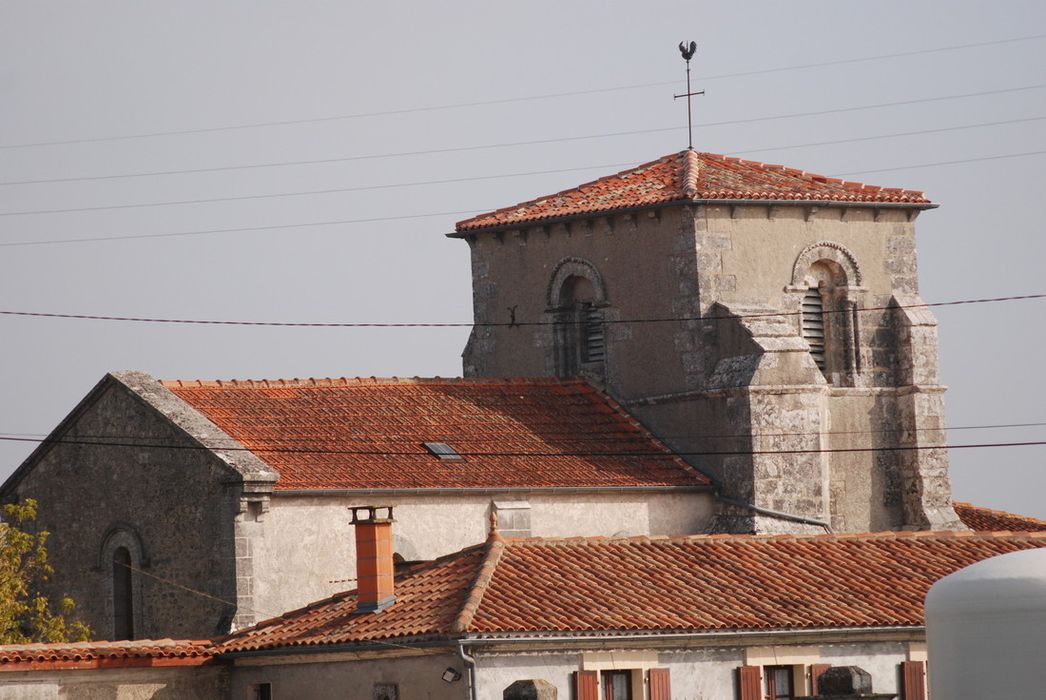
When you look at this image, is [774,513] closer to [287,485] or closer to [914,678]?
[914,678]

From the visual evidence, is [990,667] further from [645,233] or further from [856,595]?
[645,233]

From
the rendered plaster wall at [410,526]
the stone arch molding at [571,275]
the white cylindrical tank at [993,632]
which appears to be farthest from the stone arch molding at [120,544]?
the white cylindrical tank at [993,632]

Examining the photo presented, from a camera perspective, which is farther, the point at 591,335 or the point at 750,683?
the point at 591,335

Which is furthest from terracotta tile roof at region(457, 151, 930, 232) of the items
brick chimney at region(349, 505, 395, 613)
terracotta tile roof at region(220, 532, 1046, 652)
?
brick chimney at region(349, 505, 395, 613)

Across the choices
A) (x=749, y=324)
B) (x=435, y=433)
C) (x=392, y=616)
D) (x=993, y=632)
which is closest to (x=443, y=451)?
(x=435, y=433)

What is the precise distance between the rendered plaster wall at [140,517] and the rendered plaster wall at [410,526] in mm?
695

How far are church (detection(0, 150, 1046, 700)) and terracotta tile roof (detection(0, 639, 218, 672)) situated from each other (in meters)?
0.40

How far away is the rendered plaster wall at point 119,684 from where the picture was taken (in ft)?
99.4

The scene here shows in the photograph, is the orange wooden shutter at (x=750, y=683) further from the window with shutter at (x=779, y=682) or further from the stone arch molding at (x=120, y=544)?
the stone arch molding at (x=120, y=544)

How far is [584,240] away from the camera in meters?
41.2

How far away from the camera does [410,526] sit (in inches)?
1391

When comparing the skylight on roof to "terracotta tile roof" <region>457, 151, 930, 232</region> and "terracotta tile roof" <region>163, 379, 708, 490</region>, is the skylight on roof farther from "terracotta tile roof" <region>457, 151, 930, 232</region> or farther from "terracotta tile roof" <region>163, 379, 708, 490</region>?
"terracotta tile roof" <region>457, 151, 930, 232</region>

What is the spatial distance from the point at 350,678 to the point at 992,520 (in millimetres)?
14436

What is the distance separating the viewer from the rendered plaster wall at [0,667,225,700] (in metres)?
30.3
